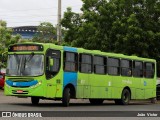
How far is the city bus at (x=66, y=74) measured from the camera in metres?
21.4

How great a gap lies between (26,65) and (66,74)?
2.16m

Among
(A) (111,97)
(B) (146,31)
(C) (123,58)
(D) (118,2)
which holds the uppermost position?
(D) (118,2)

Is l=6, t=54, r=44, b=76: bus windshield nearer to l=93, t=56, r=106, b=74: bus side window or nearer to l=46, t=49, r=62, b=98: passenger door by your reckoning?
l=46, t=49, r=62, b=98: passenger door

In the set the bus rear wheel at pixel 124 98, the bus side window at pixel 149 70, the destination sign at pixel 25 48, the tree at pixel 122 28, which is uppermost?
the tree at pixel 122 28

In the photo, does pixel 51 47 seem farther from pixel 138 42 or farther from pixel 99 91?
pixel 138 42

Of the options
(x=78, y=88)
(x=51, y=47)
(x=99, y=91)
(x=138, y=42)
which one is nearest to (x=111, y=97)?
(x=99, y=91)

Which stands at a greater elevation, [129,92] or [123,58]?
[123,58]

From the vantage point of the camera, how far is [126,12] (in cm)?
3688

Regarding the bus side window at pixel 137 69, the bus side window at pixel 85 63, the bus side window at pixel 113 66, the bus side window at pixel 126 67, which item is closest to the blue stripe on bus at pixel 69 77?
the bus side window at pixel 85 63

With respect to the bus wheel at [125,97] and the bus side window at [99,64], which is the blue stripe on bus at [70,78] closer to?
the bus side window at [99,64]

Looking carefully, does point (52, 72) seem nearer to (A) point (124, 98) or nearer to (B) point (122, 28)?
(A) point (124, 98)

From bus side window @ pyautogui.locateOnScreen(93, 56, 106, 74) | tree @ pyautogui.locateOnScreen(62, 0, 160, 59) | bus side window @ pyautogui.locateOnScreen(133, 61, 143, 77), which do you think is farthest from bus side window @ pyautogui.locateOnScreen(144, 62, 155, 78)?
bus side window @ pyautogui.locateOnScreen(93, 56, 106, 74)

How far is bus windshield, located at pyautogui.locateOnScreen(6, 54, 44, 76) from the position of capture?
21.4 metres

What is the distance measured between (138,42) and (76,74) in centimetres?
1226
